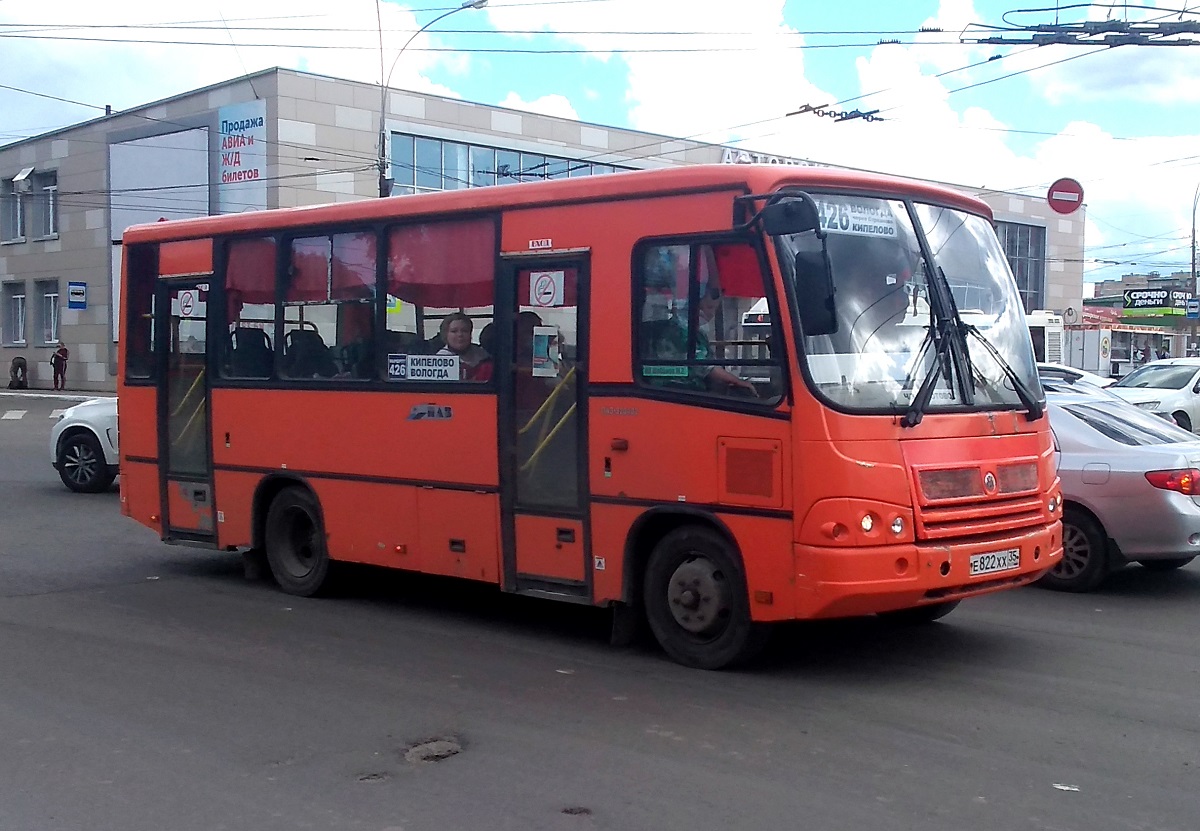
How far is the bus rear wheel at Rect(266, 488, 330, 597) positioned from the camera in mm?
10297

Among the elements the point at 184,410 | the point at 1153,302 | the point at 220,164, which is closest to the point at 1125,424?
the point at 184,410

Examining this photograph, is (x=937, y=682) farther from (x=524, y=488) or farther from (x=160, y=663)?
(x=160, y=663)

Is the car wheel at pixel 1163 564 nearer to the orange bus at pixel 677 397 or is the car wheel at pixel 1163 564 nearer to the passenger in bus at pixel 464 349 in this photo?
the orange bus at pixel 677 397

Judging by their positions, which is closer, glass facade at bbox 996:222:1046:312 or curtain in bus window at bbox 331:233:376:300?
curtain in bus window at bbox 331:233:376:300

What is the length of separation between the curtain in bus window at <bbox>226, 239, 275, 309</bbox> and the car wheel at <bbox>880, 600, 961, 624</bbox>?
5368 millimetres

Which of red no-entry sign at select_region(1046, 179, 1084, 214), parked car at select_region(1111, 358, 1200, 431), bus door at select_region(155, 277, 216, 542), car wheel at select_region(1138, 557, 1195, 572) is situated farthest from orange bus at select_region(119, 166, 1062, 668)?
red no-entry sign at select_region(1046, 179, 1084, 214)

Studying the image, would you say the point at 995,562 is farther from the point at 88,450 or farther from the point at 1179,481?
the point at 88,450

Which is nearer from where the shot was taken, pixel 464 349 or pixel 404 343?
pixel 464 349

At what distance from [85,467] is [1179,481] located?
13.3 meters

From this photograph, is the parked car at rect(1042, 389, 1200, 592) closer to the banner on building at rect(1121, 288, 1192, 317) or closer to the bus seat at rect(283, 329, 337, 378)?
the bus seat at rect(283, 329, 337, 378)

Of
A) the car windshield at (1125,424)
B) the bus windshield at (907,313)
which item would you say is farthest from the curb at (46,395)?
the bus windshield at (907,313)

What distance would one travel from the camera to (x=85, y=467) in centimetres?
1695

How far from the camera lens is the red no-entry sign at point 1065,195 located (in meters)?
24.5

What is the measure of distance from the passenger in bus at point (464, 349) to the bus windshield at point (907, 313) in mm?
2466
